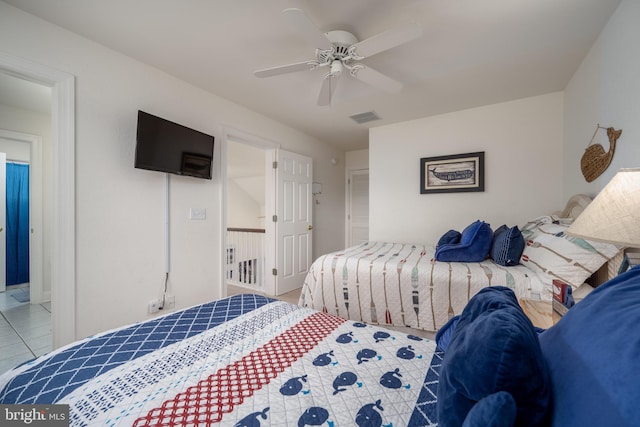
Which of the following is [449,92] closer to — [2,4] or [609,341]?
[609,341]

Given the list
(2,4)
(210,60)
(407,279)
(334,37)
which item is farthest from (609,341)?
(2,4)

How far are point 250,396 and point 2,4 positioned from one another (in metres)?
2.76

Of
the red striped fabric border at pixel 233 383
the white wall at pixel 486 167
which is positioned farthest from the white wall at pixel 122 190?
the white wall at pixel 486 167

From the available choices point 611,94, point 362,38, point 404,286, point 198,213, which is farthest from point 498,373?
point 198,213

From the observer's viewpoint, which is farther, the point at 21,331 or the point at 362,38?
the point at 21,331

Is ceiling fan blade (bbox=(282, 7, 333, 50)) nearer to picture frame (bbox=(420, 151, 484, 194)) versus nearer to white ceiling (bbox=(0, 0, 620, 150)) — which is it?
white ceiling (bbox=(0, 0, 620, 150))

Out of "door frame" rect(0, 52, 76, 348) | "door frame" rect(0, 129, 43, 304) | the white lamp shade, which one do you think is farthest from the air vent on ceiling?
"door frame" rect(0, 129, 43, 304)

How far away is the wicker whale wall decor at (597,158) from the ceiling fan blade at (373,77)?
1.49 meters

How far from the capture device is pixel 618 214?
974mm

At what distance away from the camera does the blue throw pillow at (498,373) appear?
45cm

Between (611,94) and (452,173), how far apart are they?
167 centimetres

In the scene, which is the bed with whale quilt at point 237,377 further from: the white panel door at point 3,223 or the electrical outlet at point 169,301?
the white panel door at point 3,223

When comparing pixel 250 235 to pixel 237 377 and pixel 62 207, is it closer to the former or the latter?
pixel 62 207

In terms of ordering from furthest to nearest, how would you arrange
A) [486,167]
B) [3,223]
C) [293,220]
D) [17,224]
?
[293,220]
[17,224]
[3,223]
[486,167]
